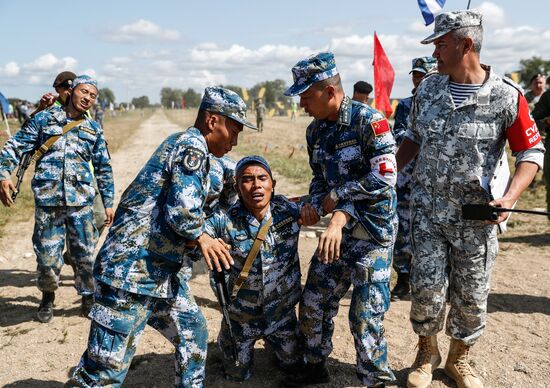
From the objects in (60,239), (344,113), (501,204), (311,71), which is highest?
(311,71)

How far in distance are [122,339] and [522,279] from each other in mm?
5073

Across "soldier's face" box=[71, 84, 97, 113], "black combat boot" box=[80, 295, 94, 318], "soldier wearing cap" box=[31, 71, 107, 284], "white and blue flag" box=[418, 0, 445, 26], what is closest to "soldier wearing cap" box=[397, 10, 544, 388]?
"soldier's face" box=[71, 84, 97, 113]

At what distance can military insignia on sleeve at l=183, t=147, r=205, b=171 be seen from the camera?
9.23 feet

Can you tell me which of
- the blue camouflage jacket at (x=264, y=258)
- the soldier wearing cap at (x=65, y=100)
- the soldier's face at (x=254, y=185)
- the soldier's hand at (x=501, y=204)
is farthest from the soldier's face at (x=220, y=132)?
the soldier wearing cap at (x=65, y=100)

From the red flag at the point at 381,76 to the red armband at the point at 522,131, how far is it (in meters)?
7.05

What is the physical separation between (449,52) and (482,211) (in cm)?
102

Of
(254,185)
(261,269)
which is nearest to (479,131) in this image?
(254,185)

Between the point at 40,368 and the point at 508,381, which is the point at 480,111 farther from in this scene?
the point at 40,368

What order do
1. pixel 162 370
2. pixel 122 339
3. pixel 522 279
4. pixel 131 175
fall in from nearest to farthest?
pixel 122 339 < pixel 162 370 < pixel 522 279 < pixel 131 175

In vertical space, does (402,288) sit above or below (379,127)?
below

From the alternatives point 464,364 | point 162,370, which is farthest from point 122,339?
point 464,364

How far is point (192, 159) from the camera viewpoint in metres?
2.82

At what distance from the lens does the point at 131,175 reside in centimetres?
1520

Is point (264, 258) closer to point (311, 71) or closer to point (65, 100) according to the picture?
point (311, 71)
